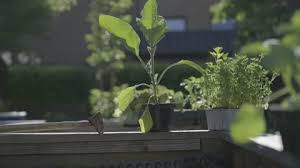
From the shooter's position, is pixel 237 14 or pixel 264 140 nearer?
pixel 264 140

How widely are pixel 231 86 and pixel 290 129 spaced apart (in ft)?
4.49

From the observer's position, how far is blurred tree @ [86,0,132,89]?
17.3 meters

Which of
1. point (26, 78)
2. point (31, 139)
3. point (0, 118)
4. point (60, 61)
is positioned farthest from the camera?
point (60, 61)

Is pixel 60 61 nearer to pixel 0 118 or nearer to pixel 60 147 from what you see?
pixel 0 118

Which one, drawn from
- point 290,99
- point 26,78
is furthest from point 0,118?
point 26,78

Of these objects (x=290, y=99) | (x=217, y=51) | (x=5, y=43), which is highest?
(x=5, y=43)

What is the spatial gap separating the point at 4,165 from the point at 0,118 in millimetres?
5101

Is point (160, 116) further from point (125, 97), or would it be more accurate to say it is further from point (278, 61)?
point (278, 61)

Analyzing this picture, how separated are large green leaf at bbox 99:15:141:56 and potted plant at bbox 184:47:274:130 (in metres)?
0.48

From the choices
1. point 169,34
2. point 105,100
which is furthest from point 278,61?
point 169,34

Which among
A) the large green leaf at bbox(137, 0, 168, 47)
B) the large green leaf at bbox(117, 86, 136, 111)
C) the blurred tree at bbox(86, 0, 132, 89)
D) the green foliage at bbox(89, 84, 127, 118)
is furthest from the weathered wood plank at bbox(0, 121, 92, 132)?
the blurred tree at bbox(86, 0, 132, 89)

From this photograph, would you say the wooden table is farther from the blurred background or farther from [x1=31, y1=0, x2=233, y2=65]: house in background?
[x1=31, y1=0, x2=233, y2=65]: house in background

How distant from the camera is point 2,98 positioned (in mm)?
20750

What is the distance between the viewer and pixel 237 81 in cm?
352
